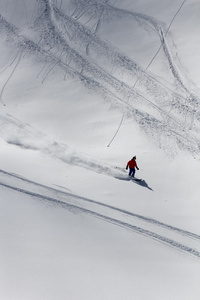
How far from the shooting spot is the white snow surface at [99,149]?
7.38m

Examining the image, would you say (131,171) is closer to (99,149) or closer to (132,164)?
(132,164)

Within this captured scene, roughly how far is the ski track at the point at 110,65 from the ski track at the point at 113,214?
315 cm

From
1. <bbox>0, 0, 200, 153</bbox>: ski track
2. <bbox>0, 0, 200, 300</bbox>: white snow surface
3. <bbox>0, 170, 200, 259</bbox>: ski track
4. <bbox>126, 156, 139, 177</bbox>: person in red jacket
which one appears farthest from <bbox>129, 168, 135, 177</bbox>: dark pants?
<bbox>0, 0, 200, 153</bbox>: ski track

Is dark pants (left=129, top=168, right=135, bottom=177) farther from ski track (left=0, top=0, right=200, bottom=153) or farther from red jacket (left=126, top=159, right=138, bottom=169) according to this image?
ski track (left=0, top=0, right=200, bottom=153)

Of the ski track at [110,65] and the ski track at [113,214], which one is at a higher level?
the ski track at [110,65]

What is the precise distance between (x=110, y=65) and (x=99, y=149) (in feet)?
14.0

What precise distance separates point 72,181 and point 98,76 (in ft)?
16.7

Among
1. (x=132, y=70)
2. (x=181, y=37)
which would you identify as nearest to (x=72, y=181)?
(x=132, y=70)

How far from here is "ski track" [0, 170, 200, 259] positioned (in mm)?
8312

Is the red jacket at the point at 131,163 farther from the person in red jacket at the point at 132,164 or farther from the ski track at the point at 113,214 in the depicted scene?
the ski track at the point at 113,214

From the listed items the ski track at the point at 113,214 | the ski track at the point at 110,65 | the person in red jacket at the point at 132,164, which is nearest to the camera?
the ski track at the point at 113,214

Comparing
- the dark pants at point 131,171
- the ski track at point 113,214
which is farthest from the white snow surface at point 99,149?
the dark pants at point 131,171

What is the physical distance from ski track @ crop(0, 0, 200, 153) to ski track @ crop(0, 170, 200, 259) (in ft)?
10.3

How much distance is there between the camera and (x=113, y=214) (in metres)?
8.91
